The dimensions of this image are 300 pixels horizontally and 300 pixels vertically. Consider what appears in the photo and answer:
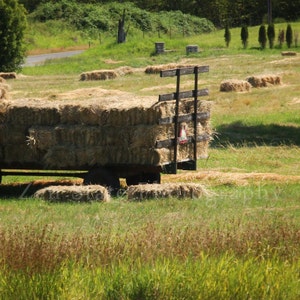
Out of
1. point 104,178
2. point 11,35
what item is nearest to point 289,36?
point 11,35

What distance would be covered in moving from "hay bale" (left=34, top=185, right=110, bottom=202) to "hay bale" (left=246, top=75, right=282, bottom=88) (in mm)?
22171

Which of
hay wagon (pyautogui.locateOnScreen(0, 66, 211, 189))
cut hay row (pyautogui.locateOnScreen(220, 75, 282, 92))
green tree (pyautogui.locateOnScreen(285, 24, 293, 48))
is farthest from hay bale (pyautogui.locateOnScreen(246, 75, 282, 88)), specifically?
green tree (pyautogui.locateOnScreen(285, 24, 293, 48))

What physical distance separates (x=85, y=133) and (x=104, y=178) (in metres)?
0.91

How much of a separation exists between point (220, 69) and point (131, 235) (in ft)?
119

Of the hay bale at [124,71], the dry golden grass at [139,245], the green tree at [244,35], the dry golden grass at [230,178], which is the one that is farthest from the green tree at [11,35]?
the dry golden grass at [139,245]

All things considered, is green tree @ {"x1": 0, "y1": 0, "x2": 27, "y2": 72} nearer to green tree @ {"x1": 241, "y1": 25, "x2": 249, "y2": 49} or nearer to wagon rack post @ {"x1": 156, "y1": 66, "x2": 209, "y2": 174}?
green tree @ {"x1": 241, "y1": 25, "x2": 249, "y2": 49}

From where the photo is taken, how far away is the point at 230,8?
91125mm

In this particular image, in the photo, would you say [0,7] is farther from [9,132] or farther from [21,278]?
[21,278]

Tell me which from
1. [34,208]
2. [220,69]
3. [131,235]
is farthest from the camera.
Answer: [220,69]

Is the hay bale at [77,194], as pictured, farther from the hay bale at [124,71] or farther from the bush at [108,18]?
the bush at [108,18]

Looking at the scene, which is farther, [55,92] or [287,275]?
[55,92]

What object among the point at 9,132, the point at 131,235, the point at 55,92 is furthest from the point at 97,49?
the point at 131,235

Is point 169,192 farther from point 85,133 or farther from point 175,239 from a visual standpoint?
point 175,239

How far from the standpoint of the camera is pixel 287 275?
1159 cm
